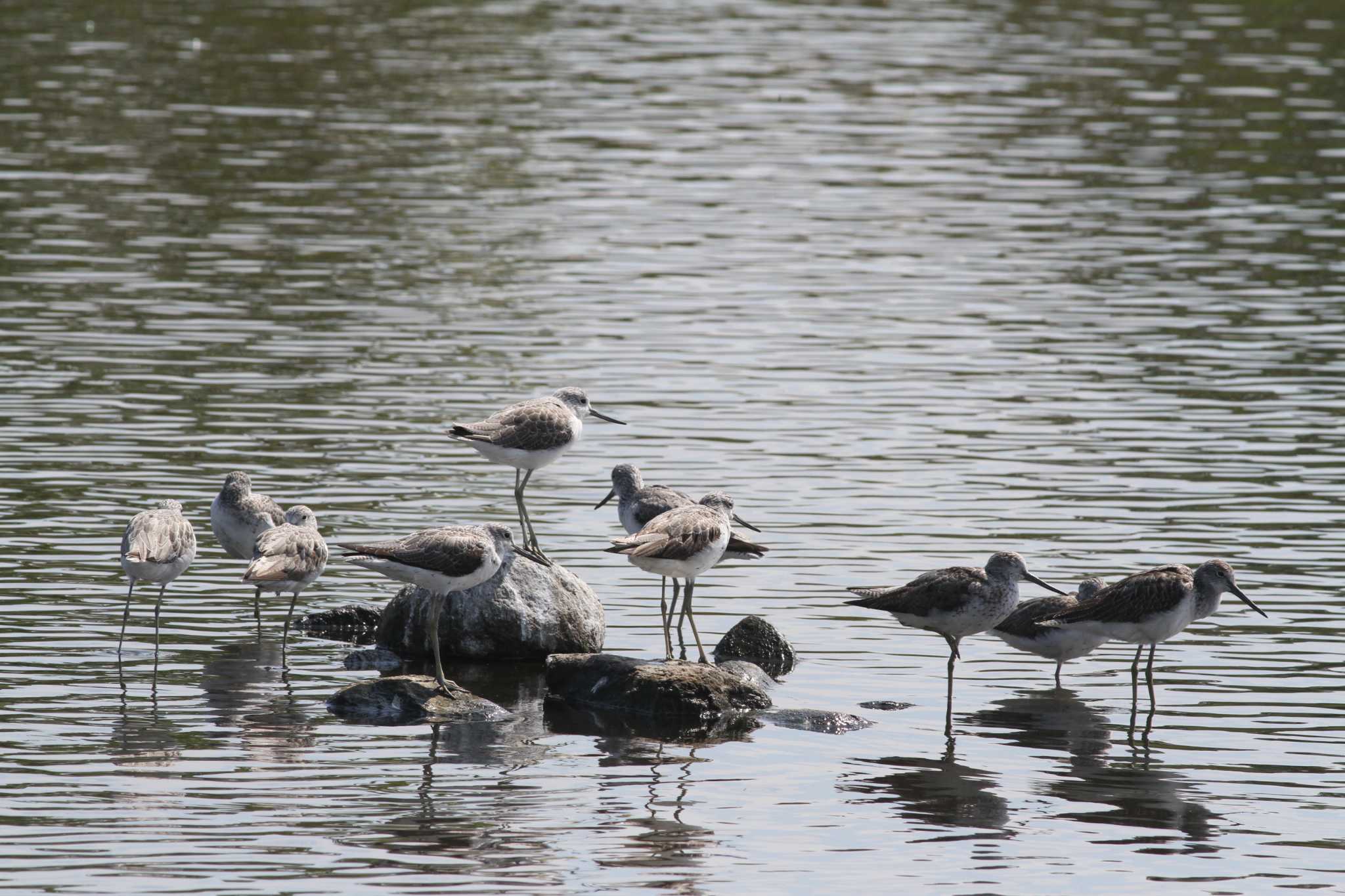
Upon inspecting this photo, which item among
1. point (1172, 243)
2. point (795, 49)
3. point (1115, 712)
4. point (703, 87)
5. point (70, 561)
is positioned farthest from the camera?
point (795, 49)

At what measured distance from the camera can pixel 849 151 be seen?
4778cm

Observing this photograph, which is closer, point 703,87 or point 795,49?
point 703,87

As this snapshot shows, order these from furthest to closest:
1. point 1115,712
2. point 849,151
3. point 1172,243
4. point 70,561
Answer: point 849,151 < point 1172,243 < point 70,561 < point 1115,712

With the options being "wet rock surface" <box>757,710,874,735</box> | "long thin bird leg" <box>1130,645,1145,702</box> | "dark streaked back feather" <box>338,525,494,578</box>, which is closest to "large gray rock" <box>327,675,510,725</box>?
"dark streaked back feather" <box>338,525,494,578</box>

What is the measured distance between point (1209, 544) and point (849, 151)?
27.7 meters

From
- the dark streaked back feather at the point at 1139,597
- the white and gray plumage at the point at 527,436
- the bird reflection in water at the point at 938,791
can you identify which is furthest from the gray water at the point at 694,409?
the white and gray plumage at the point at 527,436

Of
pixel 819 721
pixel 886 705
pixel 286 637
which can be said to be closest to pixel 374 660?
pixel 286 637

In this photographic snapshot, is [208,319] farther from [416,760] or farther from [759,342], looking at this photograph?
[416,760]

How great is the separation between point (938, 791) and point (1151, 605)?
3.06 meters

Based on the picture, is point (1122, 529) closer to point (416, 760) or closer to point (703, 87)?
point (416, 760)

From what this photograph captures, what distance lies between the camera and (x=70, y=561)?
65.7 feet

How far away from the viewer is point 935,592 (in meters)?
16.8

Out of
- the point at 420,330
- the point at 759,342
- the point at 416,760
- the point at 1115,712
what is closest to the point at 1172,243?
the point at 759,342

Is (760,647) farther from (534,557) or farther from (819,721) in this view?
(534,557)
